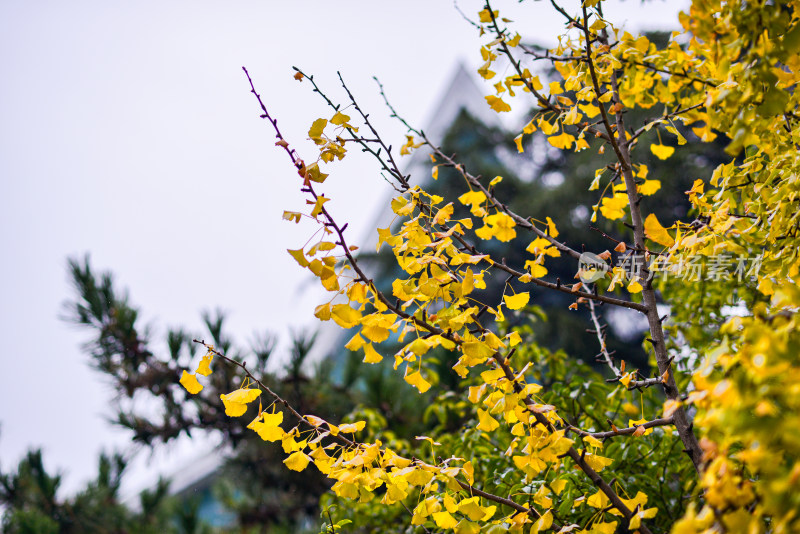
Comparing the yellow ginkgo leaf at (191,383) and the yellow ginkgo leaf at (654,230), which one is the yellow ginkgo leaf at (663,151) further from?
the yellow ginkgo leaf at (191,383)

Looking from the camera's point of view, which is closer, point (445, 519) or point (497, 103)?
point (445, 519)

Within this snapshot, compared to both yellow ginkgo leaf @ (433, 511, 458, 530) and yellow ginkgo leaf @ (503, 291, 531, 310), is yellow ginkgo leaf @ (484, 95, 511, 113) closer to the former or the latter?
yellow ginkgo leaf @ (503, 291, 531, 310)

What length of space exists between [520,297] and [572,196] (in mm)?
3846

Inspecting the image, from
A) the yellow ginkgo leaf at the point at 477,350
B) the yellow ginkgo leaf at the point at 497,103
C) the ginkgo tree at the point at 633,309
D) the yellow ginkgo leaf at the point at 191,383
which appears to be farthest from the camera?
the yellow ginkgo leaf at the point at 497,103

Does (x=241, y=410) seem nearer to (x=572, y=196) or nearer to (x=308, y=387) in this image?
(x=308, y=387)

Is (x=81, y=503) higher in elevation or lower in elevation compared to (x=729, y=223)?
lower

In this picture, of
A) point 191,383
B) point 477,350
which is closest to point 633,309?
point 477,350

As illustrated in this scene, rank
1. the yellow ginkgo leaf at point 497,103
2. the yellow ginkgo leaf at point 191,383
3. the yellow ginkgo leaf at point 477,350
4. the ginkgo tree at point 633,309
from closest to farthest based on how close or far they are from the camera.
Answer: the ginkgo tree at point 633,309
the yellow ginkgo leaf at point 477,350
the yellow ginkgo leaf at point 191,383
the yellow ginkgo leaf at point 497,103

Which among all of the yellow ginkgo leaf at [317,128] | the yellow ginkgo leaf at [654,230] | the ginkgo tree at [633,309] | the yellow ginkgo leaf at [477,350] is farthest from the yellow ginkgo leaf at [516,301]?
the yellow ginkgo leaf at [317,128]

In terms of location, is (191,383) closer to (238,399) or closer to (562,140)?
(238,399)

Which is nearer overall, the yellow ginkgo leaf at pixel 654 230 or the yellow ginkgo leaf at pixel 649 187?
the yellow ginkgo leaf at pixel 654 230

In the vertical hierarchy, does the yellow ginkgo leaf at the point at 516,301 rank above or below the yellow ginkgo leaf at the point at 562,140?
below

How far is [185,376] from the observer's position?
3.07 feet

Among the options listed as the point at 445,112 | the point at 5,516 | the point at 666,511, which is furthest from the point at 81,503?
the point at 445,112
